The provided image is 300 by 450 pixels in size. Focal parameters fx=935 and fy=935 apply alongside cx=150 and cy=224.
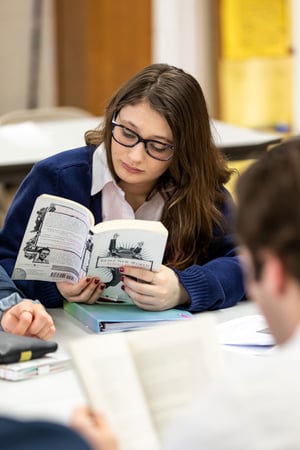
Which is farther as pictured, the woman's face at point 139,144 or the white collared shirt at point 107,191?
the white collared shirt at point 107,191

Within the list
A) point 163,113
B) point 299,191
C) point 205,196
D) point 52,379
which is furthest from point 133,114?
point 299,191

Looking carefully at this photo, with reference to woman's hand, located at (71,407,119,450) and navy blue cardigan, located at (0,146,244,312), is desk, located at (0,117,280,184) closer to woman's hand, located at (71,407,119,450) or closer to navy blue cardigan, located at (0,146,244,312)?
navy blue cardigan, located at (0,146,244,312)

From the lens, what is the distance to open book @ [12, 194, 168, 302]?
1.96 meters

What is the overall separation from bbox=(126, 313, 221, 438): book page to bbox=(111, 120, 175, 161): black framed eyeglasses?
871mm

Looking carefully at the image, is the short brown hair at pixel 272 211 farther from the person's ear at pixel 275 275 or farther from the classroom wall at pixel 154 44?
the classroom wall at pixel 154 44

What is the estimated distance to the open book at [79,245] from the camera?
6.43ft

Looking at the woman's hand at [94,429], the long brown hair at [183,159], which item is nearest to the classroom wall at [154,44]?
the long brown hair at [183,159]

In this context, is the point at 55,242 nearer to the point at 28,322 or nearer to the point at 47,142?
the point at 28,322

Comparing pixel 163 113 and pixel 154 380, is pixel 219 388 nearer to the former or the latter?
pixel 154 380

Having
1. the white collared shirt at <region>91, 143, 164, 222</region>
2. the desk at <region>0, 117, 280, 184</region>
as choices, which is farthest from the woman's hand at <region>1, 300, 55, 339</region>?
the desk at <region>0, 117, 280, 184</region>

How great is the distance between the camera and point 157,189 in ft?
7.64

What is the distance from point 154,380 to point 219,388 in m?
0.29

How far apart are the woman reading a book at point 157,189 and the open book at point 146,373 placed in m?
0.71

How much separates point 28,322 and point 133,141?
1.68 feet
